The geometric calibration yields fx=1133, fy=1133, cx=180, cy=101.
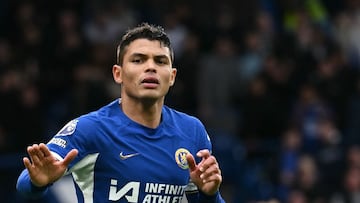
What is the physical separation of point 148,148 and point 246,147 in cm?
804

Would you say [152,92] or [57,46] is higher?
[152,92]

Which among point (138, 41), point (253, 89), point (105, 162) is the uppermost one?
point (138, 41)

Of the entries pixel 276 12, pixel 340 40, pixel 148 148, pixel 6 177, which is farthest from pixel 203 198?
pixel 276 12

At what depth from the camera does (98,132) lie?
6570mm

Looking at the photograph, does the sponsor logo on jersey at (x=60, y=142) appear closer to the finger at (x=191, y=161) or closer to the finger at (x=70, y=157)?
the finger at (x=70, y=157)

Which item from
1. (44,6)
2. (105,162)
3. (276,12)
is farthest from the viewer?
(276,12)

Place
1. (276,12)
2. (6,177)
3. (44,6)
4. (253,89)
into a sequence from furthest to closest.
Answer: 1. (276,12)
2. (44,6)
3. (253,89)
4. (6,177)

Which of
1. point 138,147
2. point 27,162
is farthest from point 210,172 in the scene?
point 27,162

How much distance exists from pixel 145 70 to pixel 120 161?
1.80 ft

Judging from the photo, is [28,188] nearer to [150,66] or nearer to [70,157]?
[70,157]

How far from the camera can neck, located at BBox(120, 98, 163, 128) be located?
6754 mm

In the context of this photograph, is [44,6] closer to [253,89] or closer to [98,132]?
[253,89]

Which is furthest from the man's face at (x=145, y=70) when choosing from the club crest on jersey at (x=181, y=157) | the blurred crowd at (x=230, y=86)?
the blurred crowd at (x=230, y=86)

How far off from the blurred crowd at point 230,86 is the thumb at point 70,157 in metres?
6.97
